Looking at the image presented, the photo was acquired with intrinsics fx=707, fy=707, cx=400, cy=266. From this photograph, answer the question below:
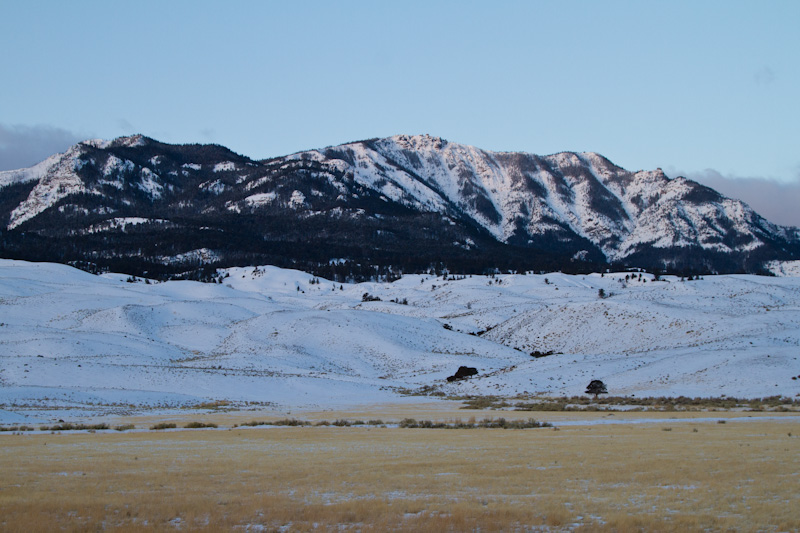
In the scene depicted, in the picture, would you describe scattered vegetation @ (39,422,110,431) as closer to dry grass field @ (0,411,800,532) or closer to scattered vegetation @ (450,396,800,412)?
dry grass field @ (0,411,800,532)

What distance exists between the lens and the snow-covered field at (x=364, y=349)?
A: 58.1 meters

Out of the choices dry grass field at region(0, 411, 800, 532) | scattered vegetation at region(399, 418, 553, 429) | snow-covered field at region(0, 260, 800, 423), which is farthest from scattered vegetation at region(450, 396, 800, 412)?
dry grass field at region(0, 411, 800, 532)

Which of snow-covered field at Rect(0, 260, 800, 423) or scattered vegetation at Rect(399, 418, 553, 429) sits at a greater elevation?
snow-covered field at Rect(0, 260, 800, 423)

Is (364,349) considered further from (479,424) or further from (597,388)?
(479,424)

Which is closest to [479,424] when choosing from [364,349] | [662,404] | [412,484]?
[412,484]

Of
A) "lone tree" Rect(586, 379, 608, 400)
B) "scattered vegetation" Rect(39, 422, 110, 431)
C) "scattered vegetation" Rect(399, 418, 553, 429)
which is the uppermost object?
"lone tree" Rect(586, 379, 608, 400)

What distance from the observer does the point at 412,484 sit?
15.7m

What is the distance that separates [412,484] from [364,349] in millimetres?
83659

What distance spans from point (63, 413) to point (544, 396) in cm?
3710

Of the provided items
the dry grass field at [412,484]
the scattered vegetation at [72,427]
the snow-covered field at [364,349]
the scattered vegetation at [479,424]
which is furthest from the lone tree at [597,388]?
the scattered vegetation at [72,427]

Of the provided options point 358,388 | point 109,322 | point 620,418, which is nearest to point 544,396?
point 358,388

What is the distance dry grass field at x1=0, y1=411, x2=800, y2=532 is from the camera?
12203 mm

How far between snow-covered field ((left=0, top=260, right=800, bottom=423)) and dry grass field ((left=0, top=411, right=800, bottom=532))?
22.6 metres

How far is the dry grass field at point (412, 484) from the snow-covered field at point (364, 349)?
2264cm
